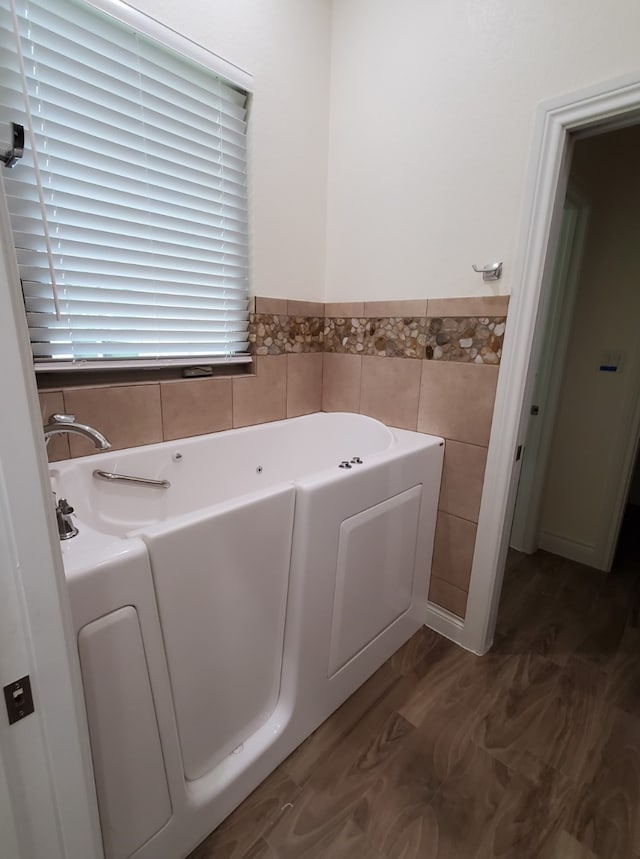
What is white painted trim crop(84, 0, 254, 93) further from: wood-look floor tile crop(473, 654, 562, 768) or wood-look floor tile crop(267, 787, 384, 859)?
wood-look floor tile crop(473, 654, 562, 768)

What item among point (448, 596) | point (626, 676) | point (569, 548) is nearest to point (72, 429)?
point (448, 596)

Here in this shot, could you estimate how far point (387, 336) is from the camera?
5.98 feet

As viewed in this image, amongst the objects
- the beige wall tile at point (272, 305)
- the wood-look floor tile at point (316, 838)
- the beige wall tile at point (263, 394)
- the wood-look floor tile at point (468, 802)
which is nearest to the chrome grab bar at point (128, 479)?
the beige wall tile at point (263, 394)

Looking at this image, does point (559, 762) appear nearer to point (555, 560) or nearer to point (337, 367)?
point (555, 560)

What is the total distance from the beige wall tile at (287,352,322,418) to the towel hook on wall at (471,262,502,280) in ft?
3.03

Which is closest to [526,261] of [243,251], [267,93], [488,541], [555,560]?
[488,541]

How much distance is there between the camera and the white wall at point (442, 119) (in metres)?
1.20

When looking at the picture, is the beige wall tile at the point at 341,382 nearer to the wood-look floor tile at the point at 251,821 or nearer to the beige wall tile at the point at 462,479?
the beige wall tile at the point at 462,479

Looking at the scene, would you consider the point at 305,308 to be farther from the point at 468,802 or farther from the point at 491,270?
the point at 468,802

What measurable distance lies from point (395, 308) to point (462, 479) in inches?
32.0

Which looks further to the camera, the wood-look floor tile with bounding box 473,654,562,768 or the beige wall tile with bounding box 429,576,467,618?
the beige wall tile with bounding box 429,576,467,618

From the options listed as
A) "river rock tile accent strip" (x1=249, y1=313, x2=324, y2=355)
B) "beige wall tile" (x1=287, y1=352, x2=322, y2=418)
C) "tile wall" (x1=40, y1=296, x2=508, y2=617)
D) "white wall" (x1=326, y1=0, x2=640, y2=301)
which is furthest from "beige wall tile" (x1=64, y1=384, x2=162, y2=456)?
"white wall" (x1=326, y1=0, x2=640, y2=301)

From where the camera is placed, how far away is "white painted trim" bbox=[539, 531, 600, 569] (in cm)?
228

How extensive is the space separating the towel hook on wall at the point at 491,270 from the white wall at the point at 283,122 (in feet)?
2.90
